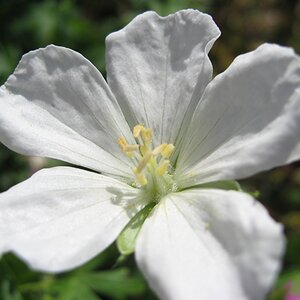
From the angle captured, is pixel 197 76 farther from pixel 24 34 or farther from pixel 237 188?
pixel 24 34

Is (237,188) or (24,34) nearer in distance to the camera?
(237,188)

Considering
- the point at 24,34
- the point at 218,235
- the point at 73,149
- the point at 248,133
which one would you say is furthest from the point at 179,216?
the point at 24,34

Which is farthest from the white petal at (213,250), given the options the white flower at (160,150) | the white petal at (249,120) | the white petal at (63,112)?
the white petal at (63,112)

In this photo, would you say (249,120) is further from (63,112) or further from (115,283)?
(115,283)

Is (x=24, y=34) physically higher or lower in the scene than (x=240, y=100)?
lower

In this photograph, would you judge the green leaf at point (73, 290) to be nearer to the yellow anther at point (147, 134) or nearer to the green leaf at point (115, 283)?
the green leaf at point (115, 283)

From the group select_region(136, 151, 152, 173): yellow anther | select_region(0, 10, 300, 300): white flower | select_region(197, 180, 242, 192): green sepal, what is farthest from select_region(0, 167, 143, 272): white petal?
select_region(197, 180, 242, 192): green sepal
